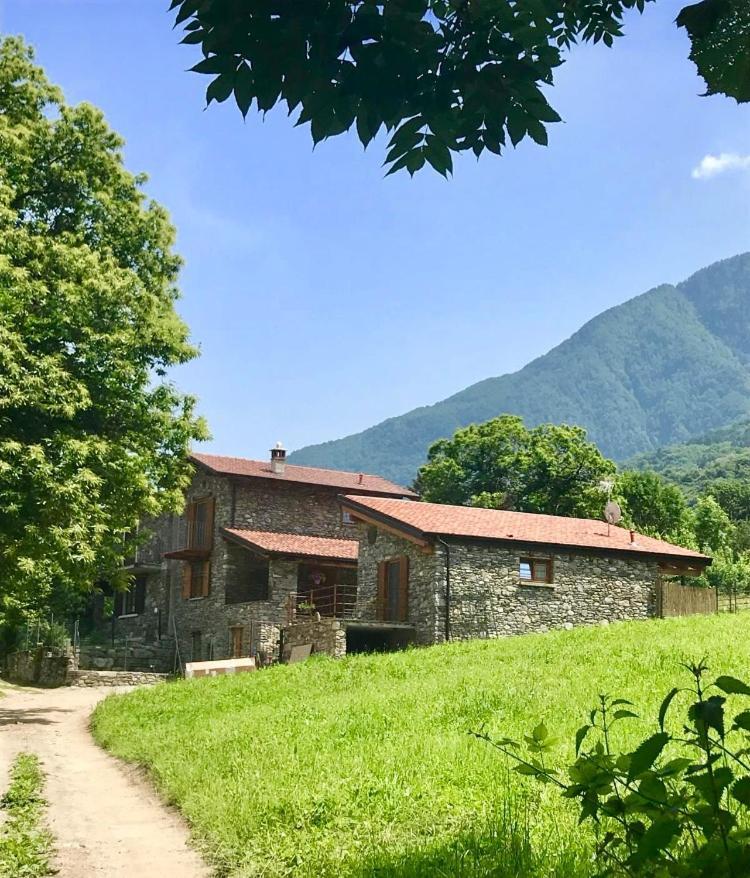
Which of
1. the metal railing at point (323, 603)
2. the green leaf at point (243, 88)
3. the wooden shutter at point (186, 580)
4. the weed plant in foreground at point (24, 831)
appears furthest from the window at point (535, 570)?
the green leaf at point (243, 88)

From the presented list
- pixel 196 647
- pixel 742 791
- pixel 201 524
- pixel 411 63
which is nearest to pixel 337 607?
pixel 196 647

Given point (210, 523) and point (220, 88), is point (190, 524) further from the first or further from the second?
point (220, 88)

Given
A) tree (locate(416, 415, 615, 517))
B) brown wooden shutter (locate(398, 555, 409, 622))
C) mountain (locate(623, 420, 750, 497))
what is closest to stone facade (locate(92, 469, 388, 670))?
brown wooden shutter (locate(398, 555, 409, 622))

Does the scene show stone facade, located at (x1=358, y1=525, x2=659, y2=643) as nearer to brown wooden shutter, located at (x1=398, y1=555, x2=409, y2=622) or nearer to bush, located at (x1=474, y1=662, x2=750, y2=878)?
brown wooden shutter, located at (x1=398, y1=555, x2=409, y2=622)

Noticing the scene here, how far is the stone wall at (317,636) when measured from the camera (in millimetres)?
27719

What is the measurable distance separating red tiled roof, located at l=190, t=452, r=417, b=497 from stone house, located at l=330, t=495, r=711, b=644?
6.89 meters

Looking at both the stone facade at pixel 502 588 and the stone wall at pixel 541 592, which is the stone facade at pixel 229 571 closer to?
the stone facade at pixel 502 588

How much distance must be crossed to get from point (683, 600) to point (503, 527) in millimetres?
6813

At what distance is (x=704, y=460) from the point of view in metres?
159

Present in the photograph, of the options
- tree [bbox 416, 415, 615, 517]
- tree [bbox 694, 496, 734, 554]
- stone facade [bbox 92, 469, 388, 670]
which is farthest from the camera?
tree [bbox 694, 496, 734, 554]

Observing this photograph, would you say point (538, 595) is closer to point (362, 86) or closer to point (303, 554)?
point (303, 554)

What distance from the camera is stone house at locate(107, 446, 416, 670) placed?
34594 mm

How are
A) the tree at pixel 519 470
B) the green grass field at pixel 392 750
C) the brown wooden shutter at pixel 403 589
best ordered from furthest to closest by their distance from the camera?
the tree at pixel 519 470
the brown wooden shutter at pixel 403 589
the green grass field at pixel 392 750

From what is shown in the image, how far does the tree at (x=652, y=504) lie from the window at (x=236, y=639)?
2602 centimetres
